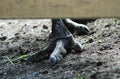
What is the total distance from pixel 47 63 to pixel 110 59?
2.25ft

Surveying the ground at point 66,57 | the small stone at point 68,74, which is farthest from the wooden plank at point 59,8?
the small stone at point 68,74

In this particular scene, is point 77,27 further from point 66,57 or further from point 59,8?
point 59,8

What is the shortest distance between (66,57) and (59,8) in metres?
1.28

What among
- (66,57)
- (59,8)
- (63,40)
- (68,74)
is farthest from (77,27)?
(59,8)

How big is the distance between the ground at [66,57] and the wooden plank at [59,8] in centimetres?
60

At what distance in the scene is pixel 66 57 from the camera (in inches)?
151

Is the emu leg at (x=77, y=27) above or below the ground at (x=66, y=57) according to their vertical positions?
above

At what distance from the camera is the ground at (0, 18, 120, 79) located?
3.26m

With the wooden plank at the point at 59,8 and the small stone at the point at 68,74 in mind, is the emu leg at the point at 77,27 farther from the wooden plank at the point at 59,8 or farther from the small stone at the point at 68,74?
the wooden plank at the point at 59,8

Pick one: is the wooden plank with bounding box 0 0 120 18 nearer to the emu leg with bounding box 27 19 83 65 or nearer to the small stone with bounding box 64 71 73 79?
Result: the small stone with bounding box 64 71 73 79

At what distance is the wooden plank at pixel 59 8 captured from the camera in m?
2.53

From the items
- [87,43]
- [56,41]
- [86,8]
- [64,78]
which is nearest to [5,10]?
[86,8]

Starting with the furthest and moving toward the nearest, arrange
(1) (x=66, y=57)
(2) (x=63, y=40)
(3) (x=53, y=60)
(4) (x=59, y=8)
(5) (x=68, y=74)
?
(2) (x=63, y=40) < (1) (x=66, y=57) < (3) (x=53, y=60) < (5) (x=68, y=74) < (4) (x=59, y=8)

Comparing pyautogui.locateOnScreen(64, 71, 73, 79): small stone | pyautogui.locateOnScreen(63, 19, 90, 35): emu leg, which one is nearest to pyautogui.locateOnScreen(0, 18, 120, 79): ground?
pyautogui.locateOnScreen(64, 71, 73, 79): small stone
